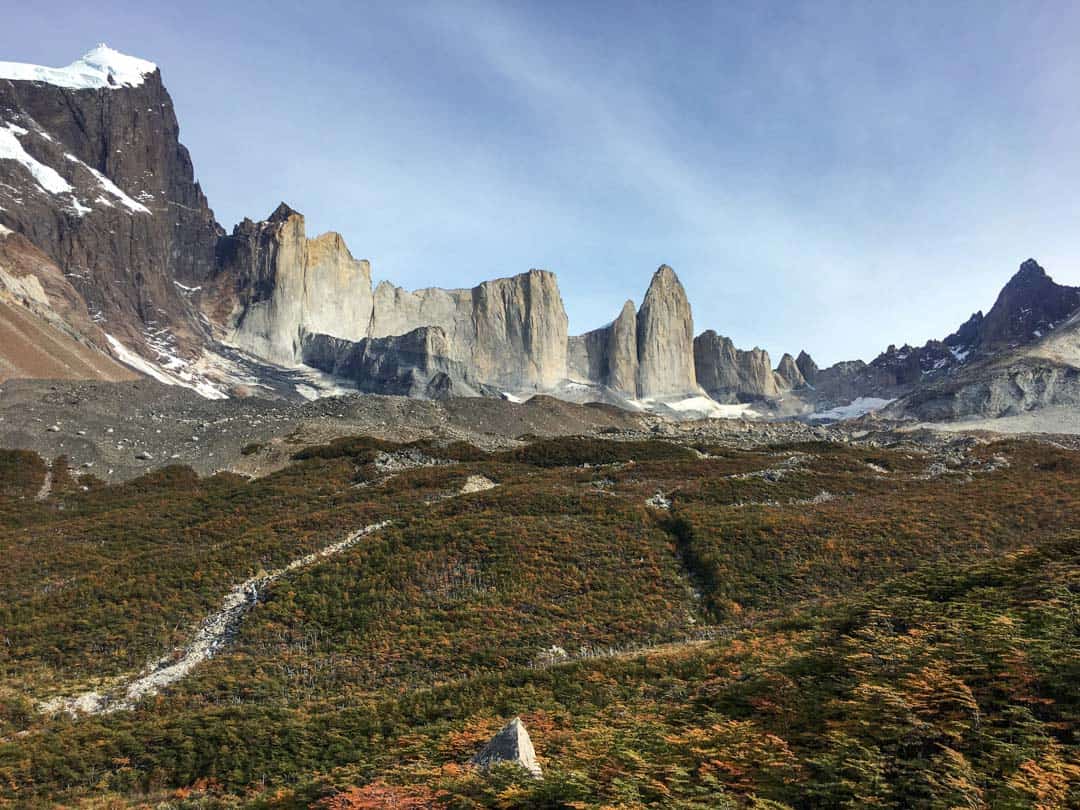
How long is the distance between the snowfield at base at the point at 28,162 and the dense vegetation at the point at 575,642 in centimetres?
13890

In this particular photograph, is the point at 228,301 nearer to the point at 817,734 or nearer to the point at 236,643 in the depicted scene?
the point at 236,643

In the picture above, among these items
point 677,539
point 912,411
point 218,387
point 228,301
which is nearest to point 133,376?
point 218,387

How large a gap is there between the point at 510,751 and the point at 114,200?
182482 mm

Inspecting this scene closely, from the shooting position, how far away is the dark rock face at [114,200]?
13138 centimetres

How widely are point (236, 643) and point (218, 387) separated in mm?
129647

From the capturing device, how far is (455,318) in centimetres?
18875

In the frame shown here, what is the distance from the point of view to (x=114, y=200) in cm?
15175

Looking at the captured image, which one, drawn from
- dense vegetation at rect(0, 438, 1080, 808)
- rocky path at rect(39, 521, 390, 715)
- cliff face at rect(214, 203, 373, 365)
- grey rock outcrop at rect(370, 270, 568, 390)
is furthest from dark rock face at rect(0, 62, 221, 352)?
rocky path at rect(39, 521, 390, 715)

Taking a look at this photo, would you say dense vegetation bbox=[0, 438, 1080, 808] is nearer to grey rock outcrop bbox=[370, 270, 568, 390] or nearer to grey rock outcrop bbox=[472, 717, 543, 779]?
grey rock outcrop bbox=[472, 717, 543, 779]

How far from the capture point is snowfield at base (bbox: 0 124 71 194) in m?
134

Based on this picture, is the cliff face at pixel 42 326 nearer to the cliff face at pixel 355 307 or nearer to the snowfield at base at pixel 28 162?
the snowfield at base at pixel 28 162

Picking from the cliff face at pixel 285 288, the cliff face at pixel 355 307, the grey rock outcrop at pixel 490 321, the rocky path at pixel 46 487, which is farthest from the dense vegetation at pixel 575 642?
the grey rock outcrop at pixel 490 321

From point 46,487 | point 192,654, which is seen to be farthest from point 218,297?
point 192,654

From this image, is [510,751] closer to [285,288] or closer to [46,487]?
[46,487]
